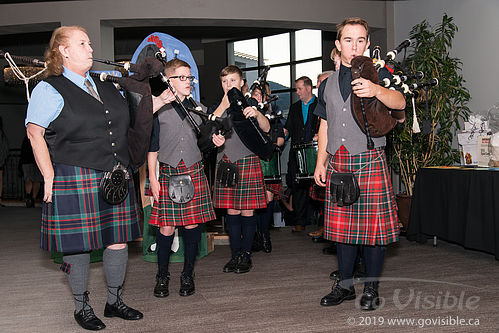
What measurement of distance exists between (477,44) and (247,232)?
9.64 ft

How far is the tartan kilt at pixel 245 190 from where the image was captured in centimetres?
347

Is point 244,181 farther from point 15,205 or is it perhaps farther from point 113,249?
point 15,205

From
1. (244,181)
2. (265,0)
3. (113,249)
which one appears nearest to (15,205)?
(265,0)

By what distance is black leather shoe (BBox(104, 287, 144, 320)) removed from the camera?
2396 millimetres

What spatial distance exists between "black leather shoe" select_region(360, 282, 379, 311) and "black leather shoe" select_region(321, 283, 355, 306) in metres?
0.11

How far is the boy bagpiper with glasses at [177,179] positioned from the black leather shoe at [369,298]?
3.13ft

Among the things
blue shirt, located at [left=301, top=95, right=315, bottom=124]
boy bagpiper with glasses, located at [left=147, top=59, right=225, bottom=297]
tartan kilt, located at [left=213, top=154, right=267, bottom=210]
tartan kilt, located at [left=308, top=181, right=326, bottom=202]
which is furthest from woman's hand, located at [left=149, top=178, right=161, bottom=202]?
blue shirt, located at [left=301, top=95, right=315, bottom=124]

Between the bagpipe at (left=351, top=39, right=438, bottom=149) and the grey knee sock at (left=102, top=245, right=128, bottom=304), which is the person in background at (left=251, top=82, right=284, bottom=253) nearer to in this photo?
the bagpipe at (left=351, top=39, right=438, bottom=149)

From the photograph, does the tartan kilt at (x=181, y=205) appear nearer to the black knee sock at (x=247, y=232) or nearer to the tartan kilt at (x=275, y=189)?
the black knee sock at (x=247, y=232)

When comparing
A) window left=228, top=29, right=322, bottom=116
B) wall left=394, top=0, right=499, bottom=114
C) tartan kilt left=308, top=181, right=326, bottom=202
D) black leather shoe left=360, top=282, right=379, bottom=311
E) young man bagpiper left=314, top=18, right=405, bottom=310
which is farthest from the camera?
window left=228, top=29, right=322, bottom=116

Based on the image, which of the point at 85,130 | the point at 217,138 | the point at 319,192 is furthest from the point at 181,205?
the point at 319,192

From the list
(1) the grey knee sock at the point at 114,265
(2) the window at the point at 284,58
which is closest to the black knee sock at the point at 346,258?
(1) the grey knee sock at the point at 114,265

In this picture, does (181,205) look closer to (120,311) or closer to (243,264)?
(120,311)

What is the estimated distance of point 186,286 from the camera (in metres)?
2.86
